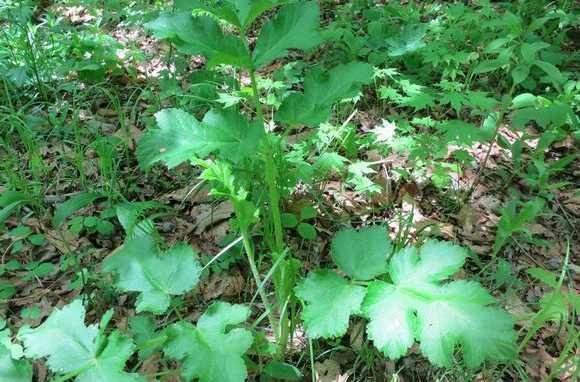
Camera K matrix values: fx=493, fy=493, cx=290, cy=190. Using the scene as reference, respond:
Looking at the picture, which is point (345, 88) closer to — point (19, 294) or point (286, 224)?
point (286, 224)

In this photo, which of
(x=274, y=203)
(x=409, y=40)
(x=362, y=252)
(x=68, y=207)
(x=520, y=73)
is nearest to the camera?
(x=362, y=252)

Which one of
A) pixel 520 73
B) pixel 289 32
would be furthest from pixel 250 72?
pixel 520 73

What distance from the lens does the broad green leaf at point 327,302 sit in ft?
3.84

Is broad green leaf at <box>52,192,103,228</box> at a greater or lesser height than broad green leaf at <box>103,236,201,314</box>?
lesser

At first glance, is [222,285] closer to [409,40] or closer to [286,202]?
[286,202]

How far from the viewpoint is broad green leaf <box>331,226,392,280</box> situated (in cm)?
128

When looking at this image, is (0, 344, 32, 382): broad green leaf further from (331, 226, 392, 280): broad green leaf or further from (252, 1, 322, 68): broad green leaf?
(252, 1, 322, 68): broad green leaf

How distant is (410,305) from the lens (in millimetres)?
1163

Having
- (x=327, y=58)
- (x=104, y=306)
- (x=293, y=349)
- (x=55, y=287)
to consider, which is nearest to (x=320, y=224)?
(x=293, y=349)

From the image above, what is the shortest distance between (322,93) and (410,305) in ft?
2.06

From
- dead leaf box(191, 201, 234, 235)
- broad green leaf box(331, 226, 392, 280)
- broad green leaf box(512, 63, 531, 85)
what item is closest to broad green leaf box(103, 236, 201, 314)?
broad green leaf box(331, 226, 392, 280)

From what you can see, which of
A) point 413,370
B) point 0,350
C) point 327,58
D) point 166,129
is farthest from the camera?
point 327,58

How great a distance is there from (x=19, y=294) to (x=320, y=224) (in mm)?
1322

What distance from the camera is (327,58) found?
3.46 metres
